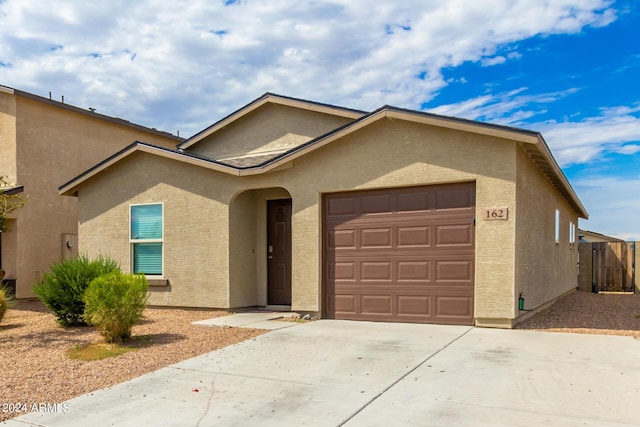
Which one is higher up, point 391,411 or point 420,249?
point 420,249

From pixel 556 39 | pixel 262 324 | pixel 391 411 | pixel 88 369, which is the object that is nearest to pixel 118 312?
pixel 88 369

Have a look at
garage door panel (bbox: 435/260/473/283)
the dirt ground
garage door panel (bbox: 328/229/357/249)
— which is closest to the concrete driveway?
the dirt ground

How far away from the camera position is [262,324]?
9516 mm

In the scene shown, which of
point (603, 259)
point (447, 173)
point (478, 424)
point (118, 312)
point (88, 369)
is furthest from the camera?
point (603, 259)

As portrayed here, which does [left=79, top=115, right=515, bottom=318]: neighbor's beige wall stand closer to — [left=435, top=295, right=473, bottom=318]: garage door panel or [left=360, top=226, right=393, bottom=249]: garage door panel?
[left=435, top=295, right=473, bottom=318]: garage door panel

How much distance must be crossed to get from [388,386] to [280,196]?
6887 mm

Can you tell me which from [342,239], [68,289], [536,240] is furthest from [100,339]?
[536,240]

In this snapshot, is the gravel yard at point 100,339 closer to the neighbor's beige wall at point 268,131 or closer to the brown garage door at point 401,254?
the brown garage door at point 401,254

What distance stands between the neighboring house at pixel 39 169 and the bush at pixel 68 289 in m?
6.11

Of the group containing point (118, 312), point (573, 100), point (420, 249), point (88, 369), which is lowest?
point (88, 369)

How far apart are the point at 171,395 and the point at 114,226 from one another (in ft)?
26.7

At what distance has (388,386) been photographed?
218 inches

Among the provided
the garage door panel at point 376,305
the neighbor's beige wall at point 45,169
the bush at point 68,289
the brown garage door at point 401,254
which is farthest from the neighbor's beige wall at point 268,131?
the neighbor's beige wall at point 45,169

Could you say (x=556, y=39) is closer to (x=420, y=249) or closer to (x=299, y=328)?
(x=420, y=249)
